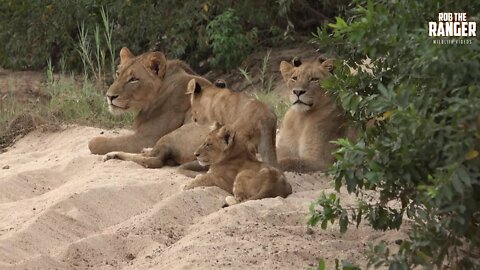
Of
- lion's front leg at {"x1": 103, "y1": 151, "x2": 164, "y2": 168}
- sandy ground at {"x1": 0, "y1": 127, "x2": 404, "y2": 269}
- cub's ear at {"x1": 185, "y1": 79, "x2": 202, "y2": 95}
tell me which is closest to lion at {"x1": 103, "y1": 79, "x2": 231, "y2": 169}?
lion's front leg at {"x1": 103, "y1": 151, "x2": 164, "y2": 168}

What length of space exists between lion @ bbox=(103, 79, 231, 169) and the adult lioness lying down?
369 mm

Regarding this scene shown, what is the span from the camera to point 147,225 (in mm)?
6957

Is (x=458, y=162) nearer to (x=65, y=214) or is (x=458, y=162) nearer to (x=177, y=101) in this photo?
(x=65, y=214)

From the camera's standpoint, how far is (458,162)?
4.20 m

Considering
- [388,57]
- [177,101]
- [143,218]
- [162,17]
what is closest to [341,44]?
[388,57]

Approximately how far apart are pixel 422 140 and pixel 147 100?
515 cm

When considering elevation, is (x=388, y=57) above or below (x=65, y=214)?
above

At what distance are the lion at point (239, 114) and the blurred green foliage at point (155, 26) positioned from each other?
15.4 feet

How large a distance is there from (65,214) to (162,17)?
734cm

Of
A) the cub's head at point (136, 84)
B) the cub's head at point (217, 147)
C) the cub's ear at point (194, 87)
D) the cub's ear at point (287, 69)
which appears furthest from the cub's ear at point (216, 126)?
the cub's head at point (136, 84)

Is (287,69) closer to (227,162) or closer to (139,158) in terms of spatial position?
(139,158)
